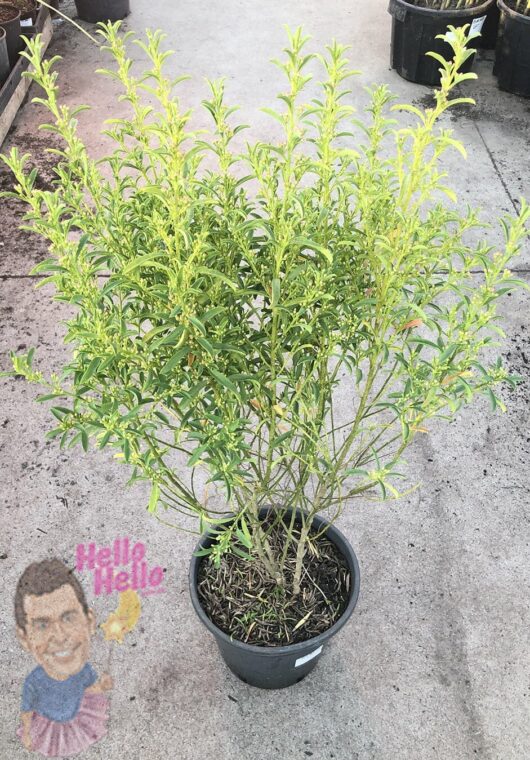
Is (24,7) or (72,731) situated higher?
(24,7)

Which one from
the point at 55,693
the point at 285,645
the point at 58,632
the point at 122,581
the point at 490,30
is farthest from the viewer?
the point at 490,30

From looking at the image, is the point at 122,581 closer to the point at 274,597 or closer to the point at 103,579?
the point at 103,579

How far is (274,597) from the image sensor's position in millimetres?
1960

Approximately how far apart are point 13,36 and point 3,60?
368 millimetres

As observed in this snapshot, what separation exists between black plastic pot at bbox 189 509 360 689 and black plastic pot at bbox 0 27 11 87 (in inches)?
145

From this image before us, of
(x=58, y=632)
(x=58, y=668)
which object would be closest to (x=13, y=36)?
(x=58, y=632)

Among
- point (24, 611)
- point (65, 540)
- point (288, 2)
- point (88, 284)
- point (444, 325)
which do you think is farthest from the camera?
point (288, 2)

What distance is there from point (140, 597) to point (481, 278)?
2.23 meters

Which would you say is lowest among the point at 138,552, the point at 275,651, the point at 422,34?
the point at 138,552

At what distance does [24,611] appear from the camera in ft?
7.21

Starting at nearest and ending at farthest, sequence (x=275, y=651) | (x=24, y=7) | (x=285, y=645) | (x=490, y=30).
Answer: (x=275, y=651) → (x=285, y=645) → (x=24, y=7) → (x=490, y=30)

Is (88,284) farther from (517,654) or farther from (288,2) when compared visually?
(288,2)

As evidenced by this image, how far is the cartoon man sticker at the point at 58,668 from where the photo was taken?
195 cm

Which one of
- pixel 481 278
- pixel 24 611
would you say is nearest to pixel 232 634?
pixel 24 611
